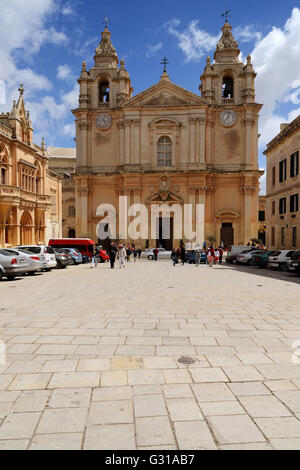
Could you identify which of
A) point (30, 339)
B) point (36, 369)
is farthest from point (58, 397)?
point (30, 339)

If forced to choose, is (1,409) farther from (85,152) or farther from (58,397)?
(85,152)


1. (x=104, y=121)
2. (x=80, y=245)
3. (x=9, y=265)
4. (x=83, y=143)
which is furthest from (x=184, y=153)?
(x=9, y=265)

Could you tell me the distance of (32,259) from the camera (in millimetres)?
15516

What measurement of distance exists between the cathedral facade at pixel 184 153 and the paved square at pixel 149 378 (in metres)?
27.8

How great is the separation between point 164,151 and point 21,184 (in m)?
15.6

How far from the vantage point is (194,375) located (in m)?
4.28

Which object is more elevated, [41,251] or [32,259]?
[41,251]

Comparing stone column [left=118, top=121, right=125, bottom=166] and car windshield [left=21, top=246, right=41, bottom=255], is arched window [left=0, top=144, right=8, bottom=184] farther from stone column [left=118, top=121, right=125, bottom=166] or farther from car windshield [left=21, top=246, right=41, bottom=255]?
stone column [left=118, top=121, right=125, bottom=166]

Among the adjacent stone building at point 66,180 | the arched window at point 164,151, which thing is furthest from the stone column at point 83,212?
the arched window at point 164,151

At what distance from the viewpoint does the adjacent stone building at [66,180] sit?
160 feet

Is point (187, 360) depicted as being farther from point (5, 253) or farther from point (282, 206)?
point (282, 206)

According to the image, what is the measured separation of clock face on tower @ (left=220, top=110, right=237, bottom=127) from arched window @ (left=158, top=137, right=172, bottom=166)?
6.35 metres
